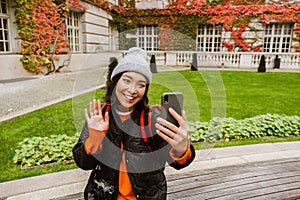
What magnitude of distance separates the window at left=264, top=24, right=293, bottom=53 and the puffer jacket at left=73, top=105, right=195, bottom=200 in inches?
789

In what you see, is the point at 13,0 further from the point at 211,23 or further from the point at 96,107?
the point at 211,23

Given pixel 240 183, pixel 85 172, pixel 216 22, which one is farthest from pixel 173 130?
pixel 216 22

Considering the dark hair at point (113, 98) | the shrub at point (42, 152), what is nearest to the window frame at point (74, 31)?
the shrub at point (42, 152)

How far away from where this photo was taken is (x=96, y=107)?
3.89 feet

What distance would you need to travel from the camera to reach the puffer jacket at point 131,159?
134 cm

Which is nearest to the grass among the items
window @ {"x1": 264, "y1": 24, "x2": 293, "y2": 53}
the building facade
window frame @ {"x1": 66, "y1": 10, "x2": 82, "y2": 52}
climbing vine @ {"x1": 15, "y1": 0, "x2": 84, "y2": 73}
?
climbing vine @ {"x1": 15, "y1": 0, "x2": 84, "y2": 73}

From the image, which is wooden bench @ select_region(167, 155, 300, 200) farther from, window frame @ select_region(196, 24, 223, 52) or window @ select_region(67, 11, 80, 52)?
window frame @ select_region(196, 24, 223, 52)

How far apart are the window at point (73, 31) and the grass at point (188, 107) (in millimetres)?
8207

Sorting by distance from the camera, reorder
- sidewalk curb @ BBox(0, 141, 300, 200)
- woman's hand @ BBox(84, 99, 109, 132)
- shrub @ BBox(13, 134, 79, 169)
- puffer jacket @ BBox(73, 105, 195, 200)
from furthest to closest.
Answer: shrub @ BBox(13, 134, 79, 169) < sidewalk curb @ BBox(0, 141, 300, 200) < puffer jacket @ BBox(73, 105, 195, 200) < woman's hand @ BBox(84, 99, 109, 132)

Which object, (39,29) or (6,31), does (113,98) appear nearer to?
(6,31)

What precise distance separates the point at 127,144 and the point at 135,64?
1.51ft

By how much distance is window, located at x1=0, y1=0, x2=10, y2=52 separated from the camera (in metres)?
9.81

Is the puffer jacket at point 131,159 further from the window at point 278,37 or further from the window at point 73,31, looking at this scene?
the window at point 278,37

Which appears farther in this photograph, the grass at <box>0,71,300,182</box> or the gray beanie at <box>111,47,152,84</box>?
the grass at <box>0,71,300,182</box>
